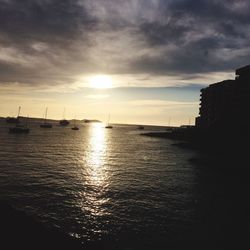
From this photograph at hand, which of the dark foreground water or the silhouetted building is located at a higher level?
the silhouetted building

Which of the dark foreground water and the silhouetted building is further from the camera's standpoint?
the silhouetted building

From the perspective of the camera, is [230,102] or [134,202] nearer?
[134,202]

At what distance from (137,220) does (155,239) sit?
4.02 metres

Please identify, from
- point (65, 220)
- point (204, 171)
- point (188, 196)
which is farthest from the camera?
point (204, 171)

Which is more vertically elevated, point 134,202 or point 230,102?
point 230,102

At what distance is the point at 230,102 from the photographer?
104 meters

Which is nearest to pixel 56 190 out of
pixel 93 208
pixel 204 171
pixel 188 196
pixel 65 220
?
pixel 93 208

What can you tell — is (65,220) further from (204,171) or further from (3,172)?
(204,171)

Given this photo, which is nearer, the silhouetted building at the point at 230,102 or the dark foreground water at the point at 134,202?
the dark foreground water at the point at 134,202

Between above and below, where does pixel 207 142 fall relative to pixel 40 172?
above

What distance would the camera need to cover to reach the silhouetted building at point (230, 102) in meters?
88.6

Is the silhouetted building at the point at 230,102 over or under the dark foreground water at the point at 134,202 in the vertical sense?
over

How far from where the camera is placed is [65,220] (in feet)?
76.8

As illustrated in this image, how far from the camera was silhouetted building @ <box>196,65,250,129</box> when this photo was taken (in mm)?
88562
